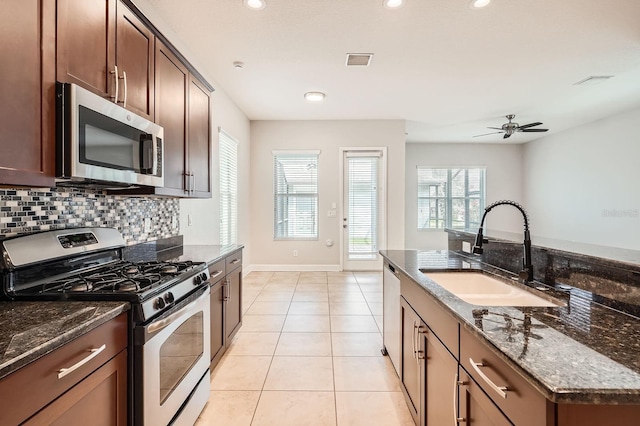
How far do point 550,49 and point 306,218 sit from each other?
13.5ft

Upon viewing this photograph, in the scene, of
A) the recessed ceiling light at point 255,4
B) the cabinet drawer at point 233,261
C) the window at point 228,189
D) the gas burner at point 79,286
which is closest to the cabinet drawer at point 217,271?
the cabinet drawer at point 233,261

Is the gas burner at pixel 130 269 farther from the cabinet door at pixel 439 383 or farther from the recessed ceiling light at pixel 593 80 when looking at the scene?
the recessed ceiling light at pixel 593 80

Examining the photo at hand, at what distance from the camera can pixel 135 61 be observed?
1.75m

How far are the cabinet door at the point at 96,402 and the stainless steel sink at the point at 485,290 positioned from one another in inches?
62.5

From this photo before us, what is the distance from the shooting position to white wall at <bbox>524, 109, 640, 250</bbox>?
516 cm

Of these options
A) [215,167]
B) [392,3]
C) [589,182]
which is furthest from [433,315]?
[589,182]

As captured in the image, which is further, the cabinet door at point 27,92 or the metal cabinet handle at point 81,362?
the cabinet door at point 27,92

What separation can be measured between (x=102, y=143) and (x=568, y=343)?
1.87m

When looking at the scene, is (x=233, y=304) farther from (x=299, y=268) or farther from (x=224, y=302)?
(x=299, y=268)

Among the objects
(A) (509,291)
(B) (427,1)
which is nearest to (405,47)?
(B) (427,1)

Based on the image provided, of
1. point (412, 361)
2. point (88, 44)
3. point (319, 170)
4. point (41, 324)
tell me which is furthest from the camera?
point (319, 170)

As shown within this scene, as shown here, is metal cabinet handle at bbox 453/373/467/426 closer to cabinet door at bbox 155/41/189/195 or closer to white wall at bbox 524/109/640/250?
cabinet door at bbox 155/41/189/195

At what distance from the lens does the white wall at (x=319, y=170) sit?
5.72m

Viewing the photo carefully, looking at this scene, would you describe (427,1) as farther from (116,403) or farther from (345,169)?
(345,169)
